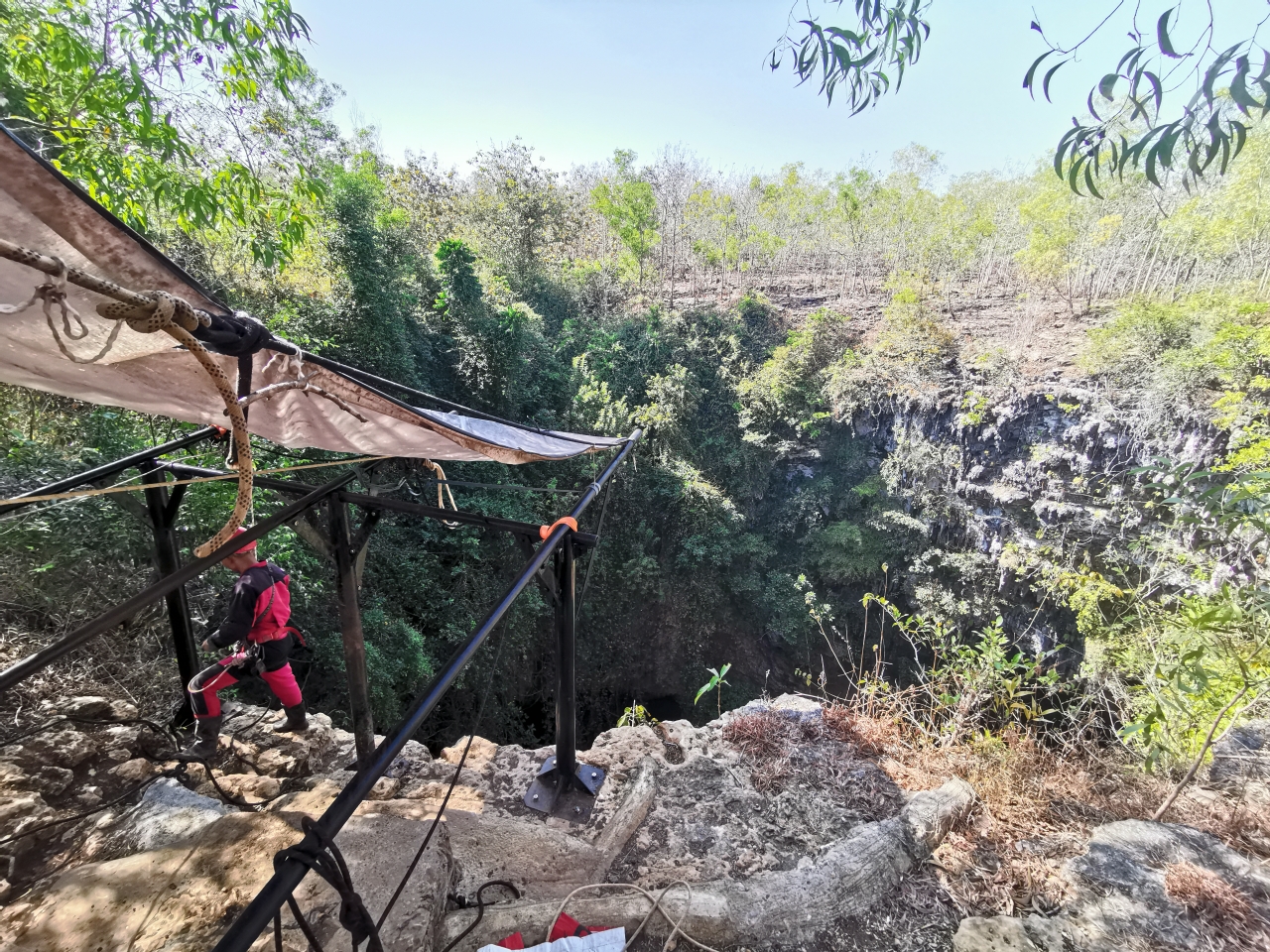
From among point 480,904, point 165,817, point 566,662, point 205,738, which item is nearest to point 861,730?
point 566,662

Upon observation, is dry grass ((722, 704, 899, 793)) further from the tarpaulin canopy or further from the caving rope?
the caving rope

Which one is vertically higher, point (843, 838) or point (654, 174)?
point (654, 174)

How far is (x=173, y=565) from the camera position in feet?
7.04

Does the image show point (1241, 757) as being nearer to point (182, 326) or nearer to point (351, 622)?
point (351, 622)

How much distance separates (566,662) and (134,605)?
1234 millimetres

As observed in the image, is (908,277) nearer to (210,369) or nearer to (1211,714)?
(1211,714)

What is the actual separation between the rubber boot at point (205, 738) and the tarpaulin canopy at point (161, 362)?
1.38 metres

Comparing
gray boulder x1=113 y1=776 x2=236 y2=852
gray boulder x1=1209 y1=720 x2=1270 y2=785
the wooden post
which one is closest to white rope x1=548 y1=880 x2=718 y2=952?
the wooden post

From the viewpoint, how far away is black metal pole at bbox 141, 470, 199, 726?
2076mm

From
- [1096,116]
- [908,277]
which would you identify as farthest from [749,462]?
[1096,116]

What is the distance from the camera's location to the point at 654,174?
53.7 feet

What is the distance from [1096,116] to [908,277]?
12.7 m

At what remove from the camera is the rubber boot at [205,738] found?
2.23 metres

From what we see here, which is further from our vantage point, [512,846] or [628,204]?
[628,204]
